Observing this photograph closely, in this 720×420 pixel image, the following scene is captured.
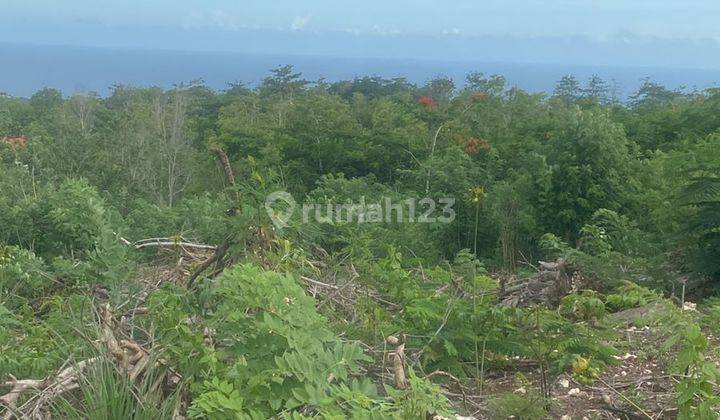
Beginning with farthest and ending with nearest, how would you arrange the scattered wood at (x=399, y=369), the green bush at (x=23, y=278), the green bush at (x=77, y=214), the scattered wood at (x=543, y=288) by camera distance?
the green bush at (x=77, y=214)
the green bush at (x=23, y=278)
the scattered wood at (x=543, y=288)
the scattered wood at (x=399, y=369)

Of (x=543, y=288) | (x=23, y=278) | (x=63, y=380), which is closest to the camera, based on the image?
(x=63, y=380)

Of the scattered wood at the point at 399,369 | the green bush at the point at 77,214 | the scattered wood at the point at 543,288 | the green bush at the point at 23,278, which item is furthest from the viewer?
the green bush at the point at 77,214

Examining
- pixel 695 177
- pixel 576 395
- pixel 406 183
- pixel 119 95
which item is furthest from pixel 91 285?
pixel 119 95

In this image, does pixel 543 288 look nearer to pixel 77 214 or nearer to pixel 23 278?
pixel 23 278

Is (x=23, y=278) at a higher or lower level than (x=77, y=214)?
lower

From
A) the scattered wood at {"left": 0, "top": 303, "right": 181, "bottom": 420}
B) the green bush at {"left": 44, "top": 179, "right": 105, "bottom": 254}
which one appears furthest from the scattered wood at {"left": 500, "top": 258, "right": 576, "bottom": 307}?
the green bush at {"left": 44, "top": 179, "right": 105, "bottom": 254}

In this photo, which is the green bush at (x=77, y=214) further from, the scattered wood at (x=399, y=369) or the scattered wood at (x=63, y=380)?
the scattered wood at (x=399, y=369)

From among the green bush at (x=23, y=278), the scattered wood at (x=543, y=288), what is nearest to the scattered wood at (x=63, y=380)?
the green bush at (x=23, y=278)

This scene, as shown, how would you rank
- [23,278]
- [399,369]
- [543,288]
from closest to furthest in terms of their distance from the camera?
[399,369] → [543,288] → [23,278]

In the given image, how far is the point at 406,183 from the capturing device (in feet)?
Answer: 47.2

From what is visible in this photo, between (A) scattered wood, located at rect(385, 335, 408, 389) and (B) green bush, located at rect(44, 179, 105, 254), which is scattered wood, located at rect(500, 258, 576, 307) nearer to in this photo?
(A) scattered wood, located at rect(385, 335, 408, 389)

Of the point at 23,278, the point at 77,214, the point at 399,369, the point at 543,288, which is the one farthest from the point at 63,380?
the point at 77,214

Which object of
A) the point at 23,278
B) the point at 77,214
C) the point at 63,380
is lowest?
the point at 23,278

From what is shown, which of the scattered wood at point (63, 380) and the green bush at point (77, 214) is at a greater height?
the scattered wood at point (63, 380)
